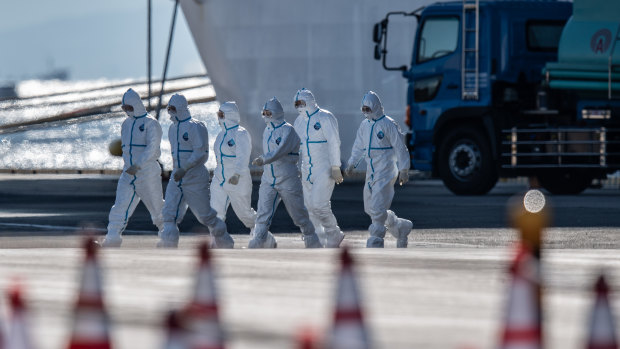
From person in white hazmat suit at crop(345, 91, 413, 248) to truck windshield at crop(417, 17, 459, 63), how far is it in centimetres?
899

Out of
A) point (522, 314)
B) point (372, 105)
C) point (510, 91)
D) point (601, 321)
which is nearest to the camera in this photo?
point (522, 314)

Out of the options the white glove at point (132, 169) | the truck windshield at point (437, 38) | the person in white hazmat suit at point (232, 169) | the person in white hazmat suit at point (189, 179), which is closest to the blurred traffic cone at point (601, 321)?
the person in white hazmat suit at point (189, 179)

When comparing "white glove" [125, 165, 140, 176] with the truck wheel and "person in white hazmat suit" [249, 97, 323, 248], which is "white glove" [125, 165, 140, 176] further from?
the truck wheel

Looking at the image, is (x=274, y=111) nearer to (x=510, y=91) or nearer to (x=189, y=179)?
(x=189, y=179)

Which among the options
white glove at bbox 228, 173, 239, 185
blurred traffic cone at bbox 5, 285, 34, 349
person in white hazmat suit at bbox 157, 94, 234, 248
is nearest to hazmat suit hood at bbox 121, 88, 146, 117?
person in white hazmat suit at bbox 157, 94, 234, 248

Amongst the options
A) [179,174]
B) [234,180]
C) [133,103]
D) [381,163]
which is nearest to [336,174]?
[381,163]

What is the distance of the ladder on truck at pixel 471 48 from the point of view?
25.7m

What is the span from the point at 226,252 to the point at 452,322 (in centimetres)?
523

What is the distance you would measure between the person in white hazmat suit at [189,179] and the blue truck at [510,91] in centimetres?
903

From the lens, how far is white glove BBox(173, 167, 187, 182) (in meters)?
16.3

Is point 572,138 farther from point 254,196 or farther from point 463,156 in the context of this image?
point 254,196

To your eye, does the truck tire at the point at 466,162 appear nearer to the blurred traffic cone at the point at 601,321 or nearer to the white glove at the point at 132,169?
the white glove at the point at 132,169

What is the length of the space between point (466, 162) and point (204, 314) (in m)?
21.6

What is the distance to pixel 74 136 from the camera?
56406mm
